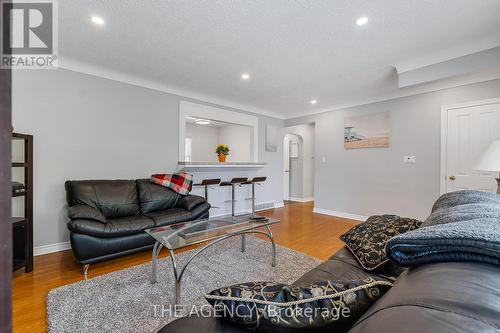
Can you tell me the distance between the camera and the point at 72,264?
249 cm

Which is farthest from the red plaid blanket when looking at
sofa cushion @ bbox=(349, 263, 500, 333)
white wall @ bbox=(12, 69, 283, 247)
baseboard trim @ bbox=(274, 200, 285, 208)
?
sofa cushion @ bbox=(349, 263, 500, 333)

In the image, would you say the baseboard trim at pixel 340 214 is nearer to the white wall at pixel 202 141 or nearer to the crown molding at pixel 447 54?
the crown molding at pixel 447 54

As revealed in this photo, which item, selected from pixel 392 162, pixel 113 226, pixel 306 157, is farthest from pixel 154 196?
pixel 306 157

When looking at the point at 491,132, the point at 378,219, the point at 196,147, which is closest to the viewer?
the point at 378,219

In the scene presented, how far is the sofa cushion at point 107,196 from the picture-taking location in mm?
2755

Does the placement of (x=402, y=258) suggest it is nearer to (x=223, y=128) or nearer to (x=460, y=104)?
(x=460, y=104)

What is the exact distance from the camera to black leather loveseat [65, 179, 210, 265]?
2283 millimetres

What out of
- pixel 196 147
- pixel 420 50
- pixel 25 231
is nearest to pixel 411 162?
pixel 420 50

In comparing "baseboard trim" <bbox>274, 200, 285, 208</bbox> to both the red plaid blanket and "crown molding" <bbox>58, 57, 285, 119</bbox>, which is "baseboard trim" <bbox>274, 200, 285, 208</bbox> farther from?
the red plaid blanket

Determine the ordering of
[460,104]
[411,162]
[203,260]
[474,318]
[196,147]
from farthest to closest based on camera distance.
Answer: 1. [196,147]
2. [411,162]
3. [460,104]
4. [203,260]
5. [474,318]

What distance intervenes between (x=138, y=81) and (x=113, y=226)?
7.55 ft

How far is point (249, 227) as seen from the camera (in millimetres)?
2365

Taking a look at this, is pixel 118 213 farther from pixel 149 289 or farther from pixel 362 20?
pixel 362 20

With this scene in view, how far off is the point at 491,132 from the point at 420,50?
5.53 feet
